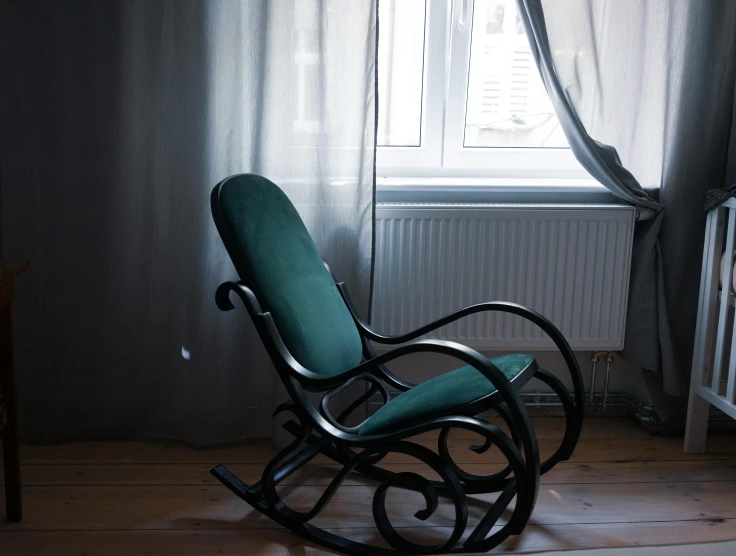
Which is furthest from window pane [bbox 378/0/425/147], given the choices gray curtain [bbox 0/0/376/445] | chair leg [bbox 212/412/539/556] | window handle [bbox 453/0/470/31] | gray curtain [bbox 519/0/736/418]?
chair leg [bbox 212/412/539/556]

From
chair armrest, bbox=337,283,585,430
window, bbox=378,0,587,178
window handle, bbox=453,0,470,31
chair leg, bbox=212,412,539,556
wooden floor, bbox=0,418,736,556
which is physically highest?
window handle, bbox=453,0,470,31

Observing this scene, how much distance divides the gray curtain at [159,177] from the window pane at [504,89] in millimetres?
528

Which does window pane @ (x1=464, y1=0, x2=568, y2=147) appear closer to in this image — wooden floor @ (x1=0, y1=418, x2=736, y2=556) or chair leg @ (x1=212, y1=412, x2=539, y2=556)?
wooden floor @ (x1=0, y1=418, x2=736, y2=556)

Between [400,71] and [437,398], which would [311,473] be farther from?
[400,71]

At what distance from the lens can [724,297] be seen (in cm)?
261

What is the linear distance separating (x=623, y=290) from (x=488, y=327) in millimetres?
504

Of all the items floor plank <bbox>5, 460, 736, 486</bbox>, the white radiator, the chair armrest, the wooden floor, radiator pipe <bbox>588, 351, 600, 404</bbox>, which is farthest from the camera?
radiator pipe <bbox>588, 351, 600, 404</bbox>

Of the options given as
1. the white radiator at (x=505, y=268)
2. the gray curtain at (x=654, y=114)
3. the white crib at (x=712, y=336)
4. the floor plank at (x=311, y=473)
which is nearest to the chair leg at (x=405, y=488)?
the floor plank at (x=311, y=473)

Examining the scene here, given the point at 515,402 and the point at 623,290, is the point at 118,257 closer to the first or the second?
the point at 515,402

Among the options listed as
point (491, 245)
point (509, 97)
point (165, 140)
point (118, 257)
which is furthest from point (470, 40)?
point (118, 257)

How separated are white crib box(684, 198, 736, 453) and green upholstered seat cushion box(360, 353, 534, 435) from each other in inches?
32.8

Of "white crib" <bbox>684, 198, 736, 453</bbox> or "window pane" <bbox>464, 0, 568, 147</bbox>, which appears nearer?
"white crib" <bbox>684, 198, 736, 453</bbox>

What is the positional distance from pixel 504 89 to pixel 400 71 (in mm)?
392

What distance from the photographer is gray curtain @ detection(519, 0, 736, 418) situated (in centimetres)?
270
